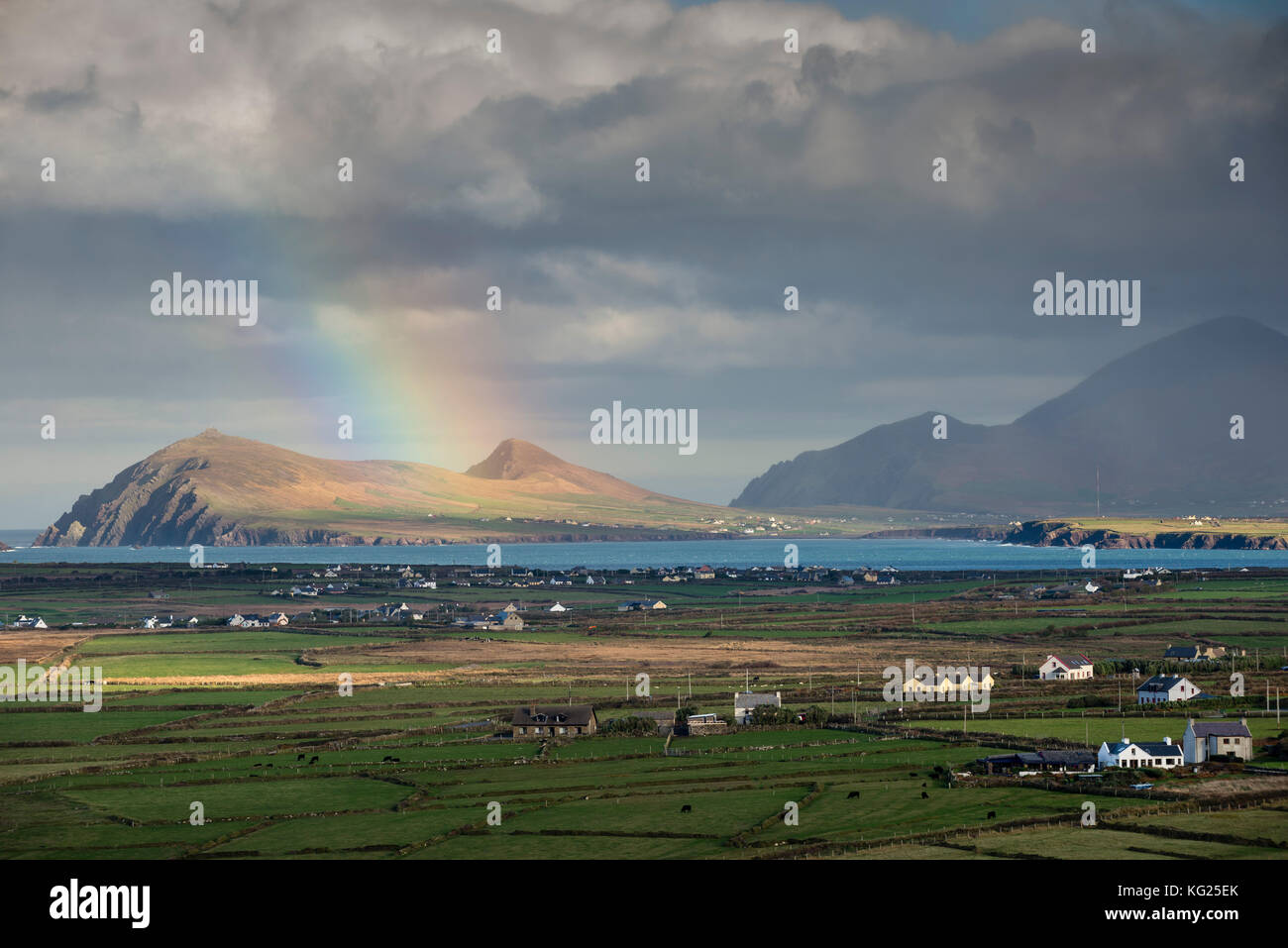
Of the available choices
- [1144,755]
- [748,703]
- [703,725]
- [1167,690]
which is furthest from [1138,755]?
[748,703]

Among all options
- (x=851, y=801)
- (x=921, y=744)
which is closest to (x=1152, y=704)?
(x=921, y=744)

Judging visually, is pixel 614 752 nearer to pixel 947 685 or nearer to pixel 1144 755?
pixel 1144 755

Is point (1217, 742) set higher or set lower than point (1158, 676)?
lower

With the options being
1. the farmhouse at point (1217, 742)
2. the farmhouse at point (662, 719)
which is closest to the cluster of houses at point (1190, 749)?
the farmhouse at point (1217, 742)
